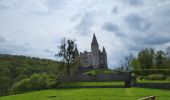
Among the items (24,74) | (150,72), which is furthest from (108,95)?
(24,74)

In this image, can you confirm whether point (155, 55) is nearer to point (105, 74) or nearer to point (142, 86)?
point (105, 74)

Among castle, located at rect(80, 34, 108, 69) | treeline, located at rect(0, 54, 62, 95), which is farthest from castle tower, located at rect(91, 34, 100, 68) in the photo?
treeline, located at rect(0, 54, 62, 95)

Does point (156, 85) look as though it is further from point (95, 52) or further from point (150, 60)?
point (95, 52)

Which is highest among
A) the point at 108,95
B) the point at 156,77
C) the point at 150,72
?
the point at 150,72

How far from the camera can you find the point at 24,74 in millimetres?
134875

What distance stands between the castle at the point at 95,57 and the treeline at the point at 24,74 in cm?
1488

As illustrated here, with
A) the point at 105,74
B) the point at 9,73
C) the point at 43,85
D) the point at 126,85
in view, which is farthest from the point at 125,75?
the point at 9,73

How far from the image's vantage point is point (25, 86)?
96.9 meters

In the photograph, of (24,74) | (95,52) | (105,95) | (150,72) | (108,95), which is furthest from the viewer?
(95,52)

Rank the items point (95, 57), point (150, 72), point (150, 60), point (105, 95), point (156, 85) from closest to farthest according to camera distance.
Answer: point (105, 95), point (156, 85), point (150, 72), point (150, 60), point (95, 57)

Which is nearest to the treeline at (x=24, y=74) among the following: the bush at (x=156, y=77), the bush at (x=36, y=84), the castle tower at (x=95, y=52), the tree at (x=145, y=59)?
the bush at (x=36, y=84)

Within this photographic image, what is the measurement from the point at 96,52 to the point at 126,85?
231ft

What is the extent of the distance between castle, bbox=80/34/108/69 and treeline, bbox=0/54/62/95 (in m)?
14.9

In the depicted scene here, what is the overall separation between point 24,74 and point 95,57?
3191 cm
